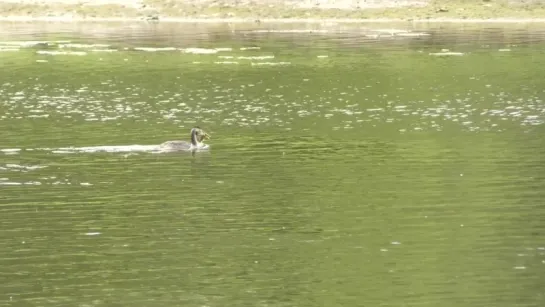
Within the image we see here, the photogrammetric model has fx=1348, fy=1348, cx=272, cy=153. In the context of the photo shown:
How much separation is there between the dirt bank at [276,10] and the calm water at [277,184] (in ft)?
57.5

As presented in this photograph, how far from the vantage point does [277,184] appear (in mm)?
25266

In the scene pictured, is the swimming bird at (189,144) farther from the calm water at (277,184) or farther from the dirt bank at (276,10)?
the dirt bank at (276,10)

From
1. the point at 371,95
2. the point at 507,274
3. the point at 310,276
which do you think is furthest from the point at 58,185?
the point at 371,95

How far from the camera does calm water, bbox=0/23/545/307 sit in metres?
18.2

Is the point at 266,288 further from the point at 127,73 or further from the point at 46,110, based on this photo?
the point at 127,73

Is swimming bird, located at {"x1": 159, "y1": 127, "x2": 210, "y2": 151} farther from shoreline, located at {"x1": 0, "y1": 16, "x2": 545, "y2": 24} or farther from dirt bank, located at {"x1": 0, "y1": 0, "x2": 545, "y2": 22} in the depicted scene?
dirt bank, located at {"x1": 0, "y1": 0, "x2": 545, "y2": 22}

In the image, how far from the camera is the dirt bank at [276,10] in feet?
224

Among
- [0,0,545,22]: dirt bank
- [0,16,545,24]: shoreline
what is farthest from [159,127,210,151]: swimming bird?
[0,0,545,22]: dirt bank

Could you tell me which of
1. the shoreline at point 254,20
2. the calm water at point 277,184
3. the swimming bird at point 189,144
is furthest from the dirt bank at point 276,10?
the swimming bird at point 189,144

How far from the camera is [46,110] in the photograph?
124 ft

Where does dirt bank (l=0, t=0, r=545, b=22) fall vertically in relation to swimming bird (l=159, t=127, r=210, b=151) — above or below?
below

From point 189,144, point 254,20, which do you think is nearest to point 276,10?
point 254,20

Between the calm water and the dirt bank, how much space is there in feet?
57.5

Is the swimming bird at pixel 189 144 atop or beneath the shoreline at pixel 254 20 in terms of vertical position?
atop
